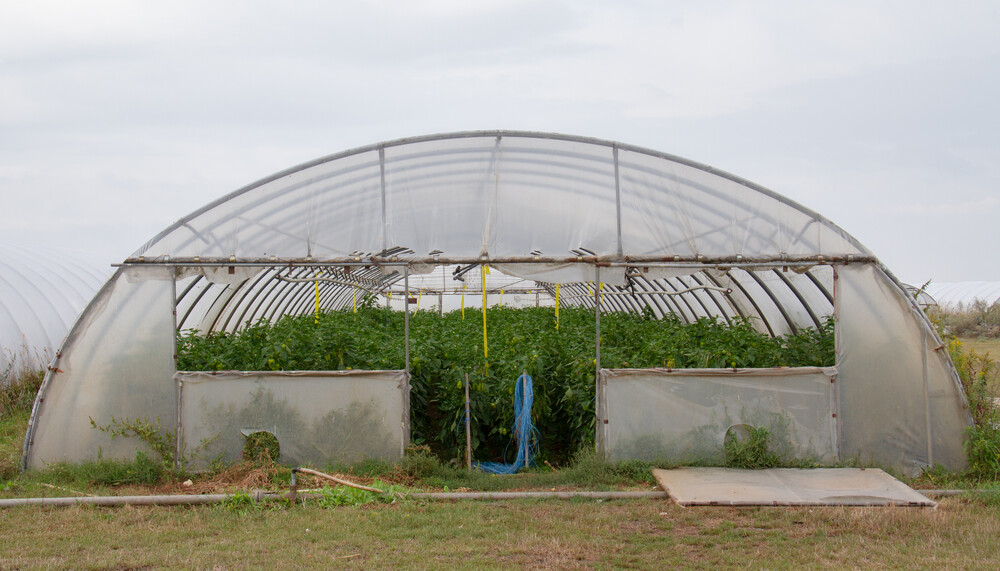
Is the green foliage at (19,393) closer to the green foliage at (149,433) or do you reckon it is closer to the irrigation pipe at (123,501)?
the green foliage at (149,433)

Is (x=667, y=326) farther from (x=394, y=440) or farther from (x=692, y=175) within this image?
(x=394, y=440)

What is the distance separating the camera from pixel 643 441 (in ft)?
24.7

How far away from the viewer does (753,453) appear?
7.35m

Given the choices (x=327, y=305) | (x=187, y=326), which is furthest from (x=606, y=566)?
(x=327, y=305)

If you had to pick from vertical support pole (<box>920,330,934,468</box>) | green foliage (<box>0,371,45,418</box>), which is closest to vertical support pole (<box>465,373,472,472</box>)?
vertical support pole (<box>920,330,934,468</box>)

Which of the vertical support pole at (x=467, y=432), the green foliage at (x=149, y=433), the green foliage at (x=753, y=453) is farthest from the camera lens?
the vertical support pole at (x=467, y=432)

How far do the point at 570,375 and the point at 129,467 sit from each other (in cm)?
461

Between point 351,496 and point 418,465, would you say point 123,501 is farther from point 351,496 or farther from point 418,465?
point 418,465

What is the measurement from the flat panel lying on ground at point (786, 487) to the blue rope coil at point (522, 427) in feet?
4.91

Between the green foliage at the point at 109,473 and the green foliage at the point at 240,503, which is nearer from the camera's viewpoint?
the green foliage at the point at 240,503


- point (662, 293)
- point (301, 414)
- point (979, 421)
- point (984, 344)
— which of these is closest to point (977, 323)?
point (984, 344)

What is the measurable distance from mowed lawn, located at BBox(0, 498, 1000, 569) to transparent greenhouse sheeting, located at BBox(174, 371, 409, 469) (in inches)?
49.9

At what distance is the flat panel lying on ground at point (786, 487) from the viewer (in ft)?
20.3

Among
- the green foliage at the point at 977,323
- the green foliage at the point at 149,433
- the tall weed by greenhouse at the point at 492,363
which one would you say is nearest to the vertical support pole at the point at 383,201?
the tall weed by greenhouse at the point at 492,363
